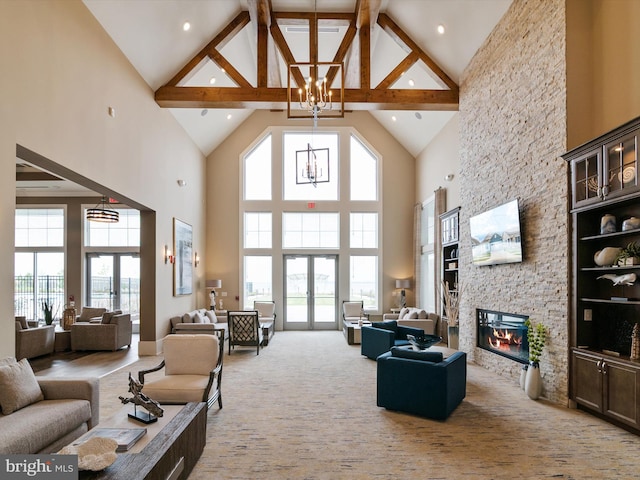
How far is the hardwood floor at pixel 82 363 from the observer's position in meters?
7.00

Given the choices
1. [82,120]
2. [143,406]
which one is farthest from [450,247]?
[143,406]

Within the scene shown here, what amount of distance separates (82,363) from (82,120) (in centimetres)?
454

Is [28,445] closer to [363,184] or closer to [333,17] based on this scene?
[333,17]

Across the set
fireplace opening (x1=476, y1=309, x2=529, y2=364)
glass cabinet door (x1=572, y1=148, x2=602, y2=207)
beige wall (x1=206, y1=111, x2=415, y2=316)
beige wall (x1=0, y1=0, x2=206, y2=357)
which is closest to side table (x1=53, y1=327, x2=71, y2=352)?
beige wall (x1=0, y1=0, x2=206, y2=357)

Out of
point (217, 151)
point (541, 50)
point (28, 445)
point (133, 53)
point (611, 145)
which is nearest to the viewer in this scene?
point (28, 445)

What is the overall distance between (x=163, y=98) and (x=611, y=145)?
300 inches

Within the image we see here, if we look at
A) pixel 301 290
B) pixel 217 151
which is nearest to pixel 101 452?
pixel 301 290

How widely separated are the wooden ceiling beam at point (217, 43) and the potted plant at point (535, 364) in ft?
25.4

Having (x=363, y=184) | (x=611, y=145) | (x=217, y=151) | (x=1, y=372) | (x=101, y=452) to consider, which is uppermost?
(x=217, y=151)

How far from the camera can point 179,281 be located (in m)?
9.95

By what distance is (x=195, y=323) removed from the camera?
9.55 m

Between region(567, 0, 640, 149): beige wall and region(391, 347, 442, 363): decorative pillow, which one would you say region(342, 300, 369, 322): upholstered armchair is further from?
region(567, 0, 640, 149): beige wall

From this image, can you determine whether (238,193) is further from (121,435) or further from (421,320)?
(121,435)

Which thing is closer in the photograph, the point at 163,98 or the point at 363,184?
the point at 163,98
